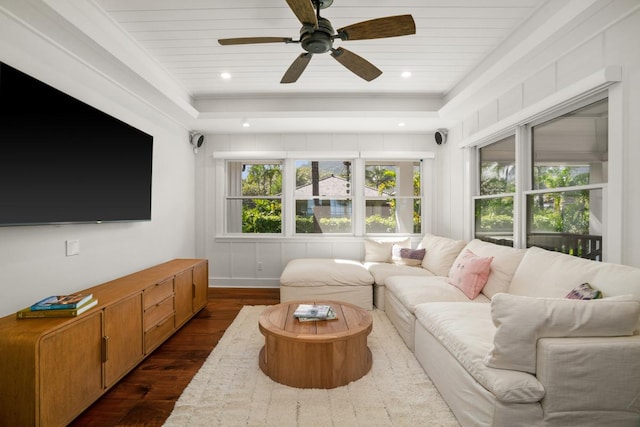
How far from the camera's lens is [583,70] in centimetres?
216

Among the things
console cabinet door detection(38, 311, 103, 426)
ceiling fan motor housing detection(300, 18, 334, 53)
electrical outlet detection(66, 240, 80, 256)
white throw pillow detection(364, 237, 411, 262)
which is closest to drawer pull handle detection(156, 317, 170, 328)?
A: console cabinet door detection(38, 311, 103, 426)

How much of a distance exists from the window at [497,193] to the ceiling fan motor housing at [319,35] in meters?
2.28

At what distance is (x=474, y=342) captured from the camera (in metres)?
1.73

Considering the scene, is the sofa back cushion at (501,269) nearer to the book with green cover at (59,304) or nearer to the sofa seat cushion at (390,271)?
the sofa seat cushion at (390,271)

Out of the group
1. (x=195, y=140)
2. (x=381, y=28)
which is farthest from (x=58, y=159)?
(x=195, y=140)

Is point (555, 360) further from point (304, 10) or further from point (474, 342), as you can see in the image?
point (304, 10)

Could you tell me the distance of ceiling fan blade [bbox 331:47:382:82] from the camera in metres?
2.06

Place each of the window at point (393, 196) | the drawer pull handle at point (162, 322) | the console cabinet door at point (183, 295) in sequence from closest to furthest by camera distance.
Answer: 1. the drawer pull handle at point (162, 322)
2. the console cabinet door at point (183, 295)
3. the window at point (393, 196)

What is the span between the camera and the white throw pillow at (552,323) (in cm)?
142

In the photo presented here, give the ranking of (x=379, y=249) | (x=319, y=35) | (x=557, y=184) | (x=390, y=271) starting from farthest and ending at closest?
1. (x=379, y=249)
2. (x=390, y=271)
3. (x=557, y=184)
4. (x=319, y=35)

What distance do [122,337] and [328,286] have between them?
2.09m

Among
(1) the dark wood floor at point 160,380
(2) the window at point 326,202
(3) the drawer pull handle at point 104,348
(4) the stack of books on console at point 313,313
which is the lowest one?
(1) the dark wood floor at point 160,380

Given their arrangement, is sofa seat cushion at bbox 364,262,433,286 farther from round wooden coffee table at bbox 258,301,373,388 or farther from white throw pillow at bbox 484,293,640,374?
white throw pillow at bbox 484,293,640,374

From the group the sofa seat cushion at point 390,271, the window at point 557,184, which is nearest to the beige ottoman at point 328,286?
the sofa seat cushion at point 390,271
